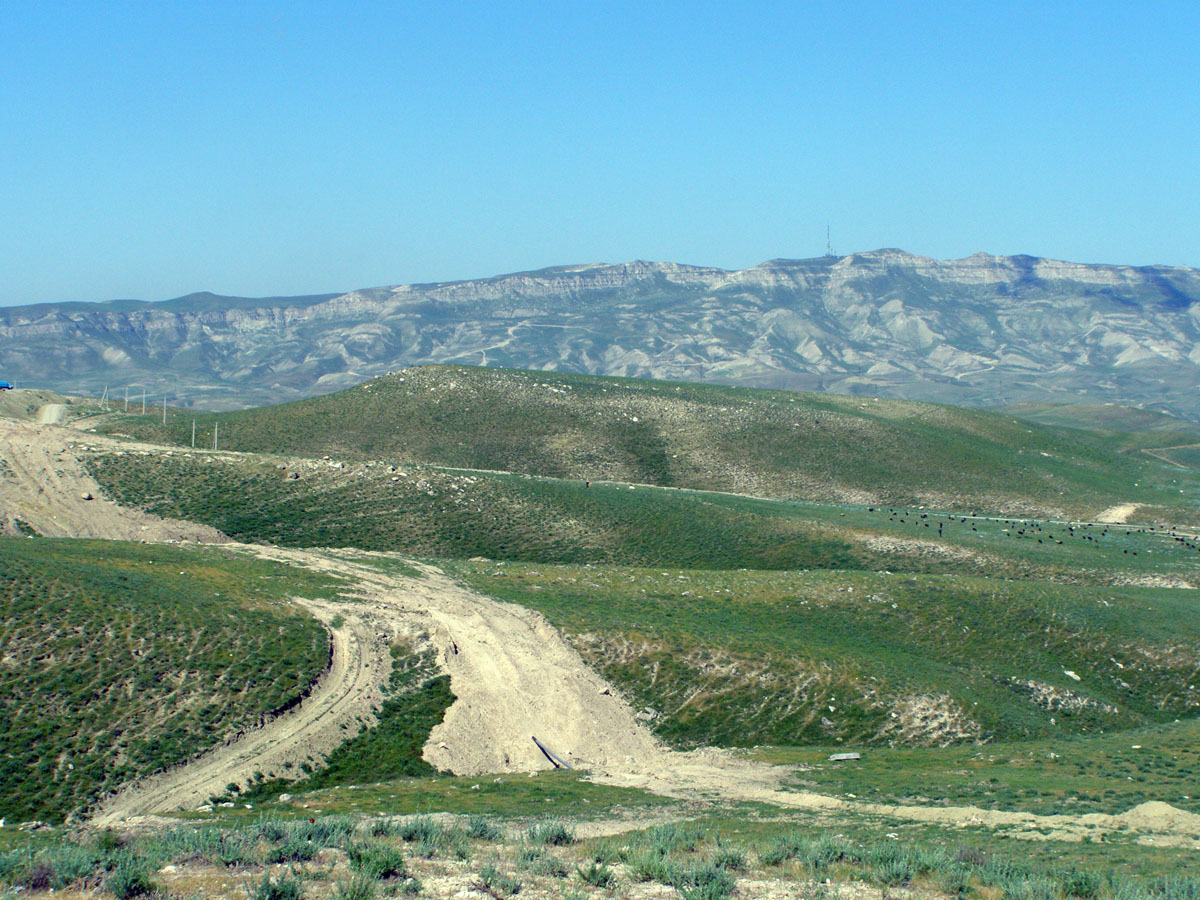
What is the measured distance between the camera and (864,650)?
41.1 m

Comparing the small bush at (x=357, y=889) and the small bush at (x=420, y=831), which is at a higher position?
the small bush at (x=357, y=889)

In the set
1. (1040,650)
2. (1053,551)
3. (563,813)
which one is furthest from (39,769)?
(1053,551)

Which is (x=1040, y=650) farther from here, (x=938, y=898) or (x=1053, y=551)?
(x=938, y=898)

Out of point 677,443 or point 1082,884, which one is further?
point 677,443

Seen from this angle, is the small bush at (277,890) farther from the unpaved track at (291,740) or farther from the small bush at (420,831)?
the unpaved track at (291,740)

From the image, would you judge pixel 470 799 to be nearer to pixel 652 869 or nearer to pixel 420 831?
pixel 420 831

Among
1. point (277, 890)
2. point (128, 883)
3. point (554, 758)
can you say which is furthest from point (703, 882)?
point (554, 758)

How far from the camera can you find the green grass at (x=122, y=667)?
83.8 ft

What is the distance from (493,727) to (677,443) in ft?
252

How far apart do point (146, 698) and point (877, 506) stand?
245 ft

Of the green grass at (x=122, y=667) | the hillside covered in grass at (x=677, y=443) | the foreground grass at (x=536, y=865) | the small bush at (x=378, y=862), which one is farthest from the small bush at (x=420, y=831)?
the hillside covered in grass at (x=677, y=443)

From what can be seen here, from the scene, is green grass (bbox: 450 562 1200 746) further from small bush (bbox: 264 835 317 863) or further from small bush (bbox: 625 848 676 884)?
small bush (bbox: 264 835 317 863)

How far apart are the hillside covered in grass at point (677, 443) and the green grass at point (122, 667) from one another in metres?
56.5

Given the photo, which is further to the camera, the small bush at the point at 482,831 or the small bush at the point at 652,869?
the small bush at the point at 482,831
